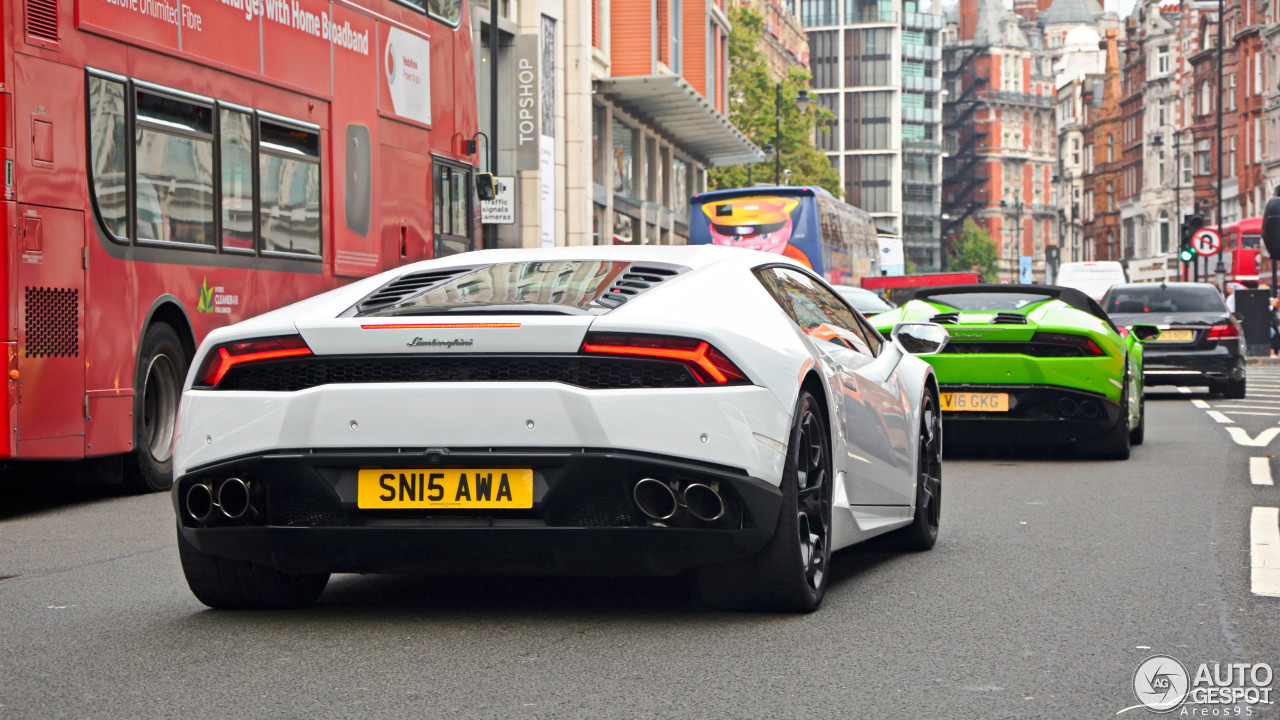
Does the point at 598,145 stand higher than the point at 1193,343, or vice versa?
the point at 598,145

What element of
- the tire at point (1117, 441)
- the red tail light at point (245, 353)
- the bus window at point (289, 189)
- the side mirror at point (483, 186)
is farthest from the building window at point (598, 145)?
the red tail light at point (245, 353)

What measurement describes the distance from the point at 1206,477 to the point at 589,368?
6.96m

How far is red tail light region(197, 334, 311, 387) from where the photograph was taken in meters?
5.23

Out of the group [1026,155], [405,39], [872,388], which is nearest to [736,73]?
[405,39]

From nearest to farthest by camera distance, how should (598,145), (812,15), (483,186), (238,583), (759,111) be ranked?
1. (238,583)
2. (483,186)
3. (598,145)
4. (759,111)
5. (812,15)

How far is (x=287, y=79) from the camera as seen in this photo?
12.4 metres

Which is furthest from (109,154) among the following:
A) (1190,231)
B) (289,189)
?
(1190,231)

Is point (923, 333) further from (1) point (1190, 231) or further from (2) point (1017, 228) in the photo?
(2) point (1017, 228)

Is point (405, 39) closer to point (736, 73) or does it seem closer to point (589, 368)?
point (589, 368)

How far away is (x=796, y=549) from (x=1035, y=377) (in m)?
7.19

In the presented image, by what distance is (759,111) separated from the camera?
69125mm

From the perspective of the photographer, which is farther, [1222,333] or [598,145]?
[598,145]

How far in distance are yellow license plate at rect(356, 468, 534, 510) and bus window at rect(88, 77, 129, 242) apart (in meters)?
5.67

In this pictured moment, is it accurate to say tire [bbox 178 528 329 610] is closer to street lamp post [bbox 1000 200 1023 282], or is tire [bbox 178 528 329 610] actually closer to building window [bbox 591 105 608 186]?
building window [bbox 591 105 608 186]
